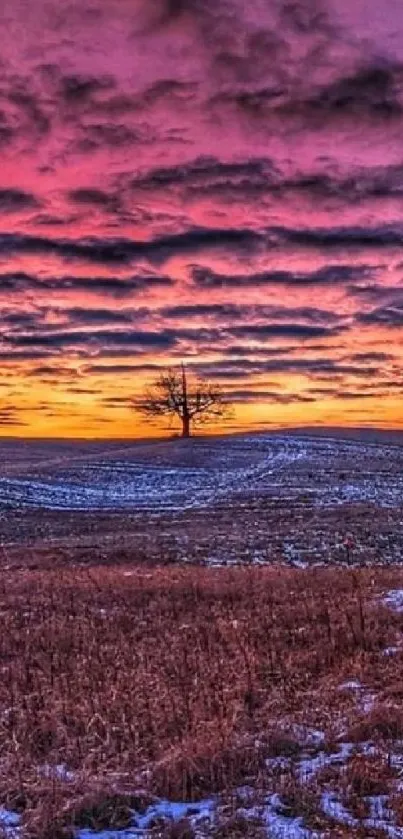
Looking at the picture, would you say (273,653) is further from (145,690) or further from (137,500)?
(137,500)

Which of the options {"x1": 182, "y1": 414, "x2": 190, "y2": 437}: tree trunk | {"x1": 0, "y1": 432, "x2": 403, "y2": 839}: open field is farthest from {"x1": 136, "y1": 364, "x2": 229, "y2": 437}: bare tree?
{"x1": 0, "y1": 432, "x2": 403, "y2": 839}: open field

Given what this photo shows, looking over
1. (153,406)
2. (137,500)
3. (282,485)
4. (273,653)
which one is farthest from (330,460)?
(273,653)

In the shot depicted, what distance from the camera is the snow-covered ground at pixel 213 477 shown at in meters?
41.9

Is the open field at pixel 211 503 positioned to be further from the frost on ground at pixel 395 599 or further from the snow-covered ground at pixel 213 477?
the frost on ground at pixel 395 599

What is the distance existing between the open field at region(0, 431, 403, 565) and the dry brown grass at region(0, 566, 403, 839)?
Answer: 857cm

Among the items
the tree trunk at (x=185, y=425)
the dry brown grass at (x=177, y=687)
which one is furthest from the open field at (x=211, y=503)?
the tree trunk at (x=185, y=425)

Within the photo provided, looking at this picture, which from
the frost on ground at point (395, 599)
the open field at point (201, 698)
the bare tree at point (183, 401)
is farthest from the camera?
the bare tree at point (183, 401)

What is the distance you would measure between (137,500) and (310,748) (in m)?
36.7

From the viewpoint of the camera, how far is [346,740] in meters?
7.21

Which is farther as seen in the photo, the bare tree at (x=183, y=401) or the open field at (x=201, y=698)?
the bare tree at (x=183, y=401)

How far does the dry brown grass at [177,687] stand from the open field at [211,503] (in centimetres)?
857

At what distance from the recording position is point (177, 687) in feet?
28.5

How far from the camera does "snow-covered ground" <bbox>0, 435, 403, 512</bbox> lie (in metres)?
41.9

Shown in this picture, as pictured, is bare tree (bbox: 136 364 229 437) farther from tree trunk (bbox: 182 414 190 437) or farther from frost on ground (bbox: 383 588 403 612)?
frost on ground (bbox: 383 588 403 612)
